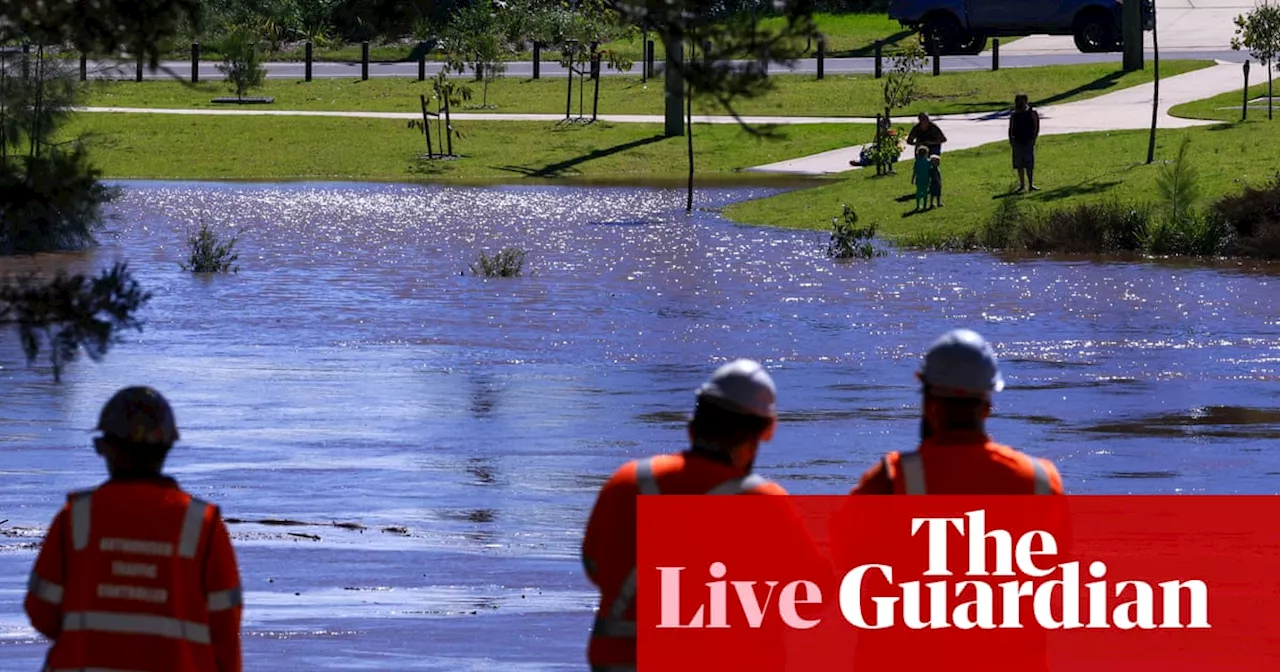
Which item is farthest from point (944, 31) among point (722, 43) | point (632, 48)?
point (722, 43)

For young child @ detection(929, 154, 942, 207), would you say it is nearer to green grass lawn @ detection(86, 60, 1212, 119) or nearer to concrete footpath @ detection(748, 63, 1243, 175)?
concrete footpath @ detection(748, 63, 1243, 175)

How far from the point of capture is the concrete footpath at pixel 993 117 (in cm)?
4272

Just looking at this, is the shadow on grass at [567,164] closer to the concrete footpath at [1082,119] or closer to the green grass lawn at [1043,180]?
the concrete footpath at [1082,119]

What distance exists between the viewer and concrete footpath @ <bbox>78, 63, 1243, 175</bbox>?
4272 cm

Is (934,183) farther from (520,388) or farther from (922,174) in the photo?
(520,388)

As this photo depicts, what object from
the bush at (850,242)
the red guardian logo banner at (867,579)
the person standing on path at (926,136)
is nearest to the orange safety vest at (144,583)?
the red guardian logo banner at (867,579)

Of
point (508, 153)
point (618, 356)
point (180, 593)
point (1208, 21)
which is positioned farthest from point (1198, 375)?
point (1208, 21)

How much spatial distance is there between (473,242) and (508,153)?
14.2 m

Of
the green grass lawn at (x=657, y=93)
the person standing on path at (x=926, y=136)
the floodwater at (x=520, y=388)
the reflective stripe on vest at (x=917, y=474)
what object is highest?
the green grass lawn at (x=657, y=93)

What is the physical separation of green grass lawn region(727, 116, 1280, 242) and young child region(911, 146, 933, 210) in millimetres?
277

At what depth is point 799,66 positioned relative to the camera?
55.4 m

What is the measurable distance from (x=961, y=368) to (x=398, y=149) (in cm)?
4368

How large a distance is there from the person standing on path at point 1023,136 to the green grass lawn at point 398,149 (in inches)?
430

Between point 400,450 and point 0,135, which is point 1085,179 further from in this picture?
point 0,135
